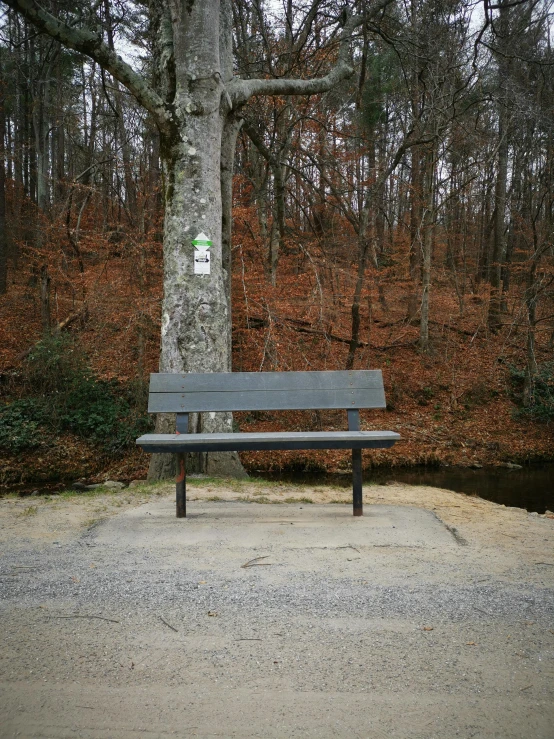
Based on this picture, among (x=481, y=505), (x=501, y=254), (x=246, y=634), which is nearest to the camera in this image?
(x=246, y=634)

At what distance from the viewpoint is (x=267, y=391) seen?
525 centimetres

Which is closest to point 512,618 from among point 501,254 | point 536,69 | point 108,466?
point 108,466

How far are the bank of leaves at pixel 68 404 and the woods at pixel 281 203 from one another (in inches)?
11.2

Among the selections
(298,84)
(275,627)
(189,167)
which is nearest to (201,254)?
(189,167)

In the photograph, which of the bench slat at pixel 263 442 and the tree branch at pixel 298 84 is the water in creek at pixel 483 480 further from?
the tree branch at pixel 298 84

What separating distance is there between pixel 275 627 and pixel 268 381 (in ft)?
8.74

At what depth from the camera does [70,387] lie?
476 inches

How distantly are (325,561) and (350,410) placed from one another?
1720 mm

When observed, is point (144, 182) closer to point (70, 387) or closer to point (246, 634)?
point (70, 387)

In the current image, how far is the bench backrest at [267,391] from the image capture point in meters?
5.15

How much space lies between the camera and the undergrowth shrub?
45.1ft

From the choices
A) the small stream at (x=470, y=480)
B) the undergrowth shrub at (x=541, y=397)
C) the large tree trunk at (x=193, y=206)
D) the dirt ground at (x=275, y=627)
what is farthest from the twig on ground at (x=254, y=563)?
the undergrowth shrub at (x=541, y=397)

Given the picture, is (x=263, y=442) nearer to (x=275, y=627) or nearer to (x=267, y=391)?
(x=267, y=391)

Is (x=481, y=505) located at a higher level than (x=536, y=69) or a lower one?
lower
